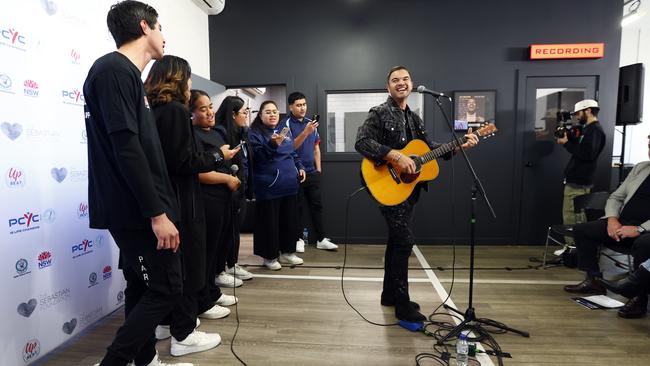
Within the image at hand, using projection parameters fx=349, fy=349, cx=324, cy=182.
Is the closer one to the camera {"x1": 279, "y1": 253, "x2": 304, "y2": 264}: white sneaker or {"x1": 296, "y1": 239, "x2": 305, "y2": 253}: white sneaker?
{"x1": 279, "y1": 253, "x2": 304, "y2": 264}: white sneaker

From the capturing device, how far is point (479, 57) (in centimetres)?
411

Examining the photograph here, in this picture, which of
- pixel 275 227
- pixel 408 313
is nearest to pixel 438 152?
pixel 408 313

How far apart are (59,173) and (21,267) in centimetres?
55

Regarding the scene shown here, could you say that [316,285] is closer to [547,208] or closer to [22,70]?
[22,70]

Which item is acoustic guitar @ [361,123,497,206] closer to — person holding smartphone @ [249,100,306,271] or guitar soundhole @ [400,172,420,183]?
guitar soundhole @ [400,172,420,183]

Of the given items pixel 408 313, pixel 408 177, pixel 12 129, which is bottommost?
pixel 408 313

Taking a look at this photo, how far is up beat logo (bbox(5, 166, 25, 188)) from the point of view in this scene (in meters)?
1.69

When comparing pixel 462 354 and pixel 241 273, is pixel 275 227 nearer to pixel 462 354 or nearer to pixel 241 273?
pixel 241 273

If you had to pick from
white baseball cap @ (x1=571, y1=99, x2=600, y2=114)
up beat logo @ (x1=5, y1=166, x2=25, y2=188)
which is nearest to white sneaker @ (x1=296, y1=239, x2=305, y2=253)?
up beat logo @ (x1=5, y1=166, x2=25, y2=188)

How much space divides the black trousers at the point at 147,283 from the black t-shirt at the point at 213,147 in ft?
2.57

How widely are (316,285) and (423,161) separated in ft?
4.66

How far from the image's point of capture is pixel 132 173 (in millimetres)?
1227

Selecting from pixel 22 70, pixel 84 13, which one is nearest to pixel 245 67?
pixel 84 13

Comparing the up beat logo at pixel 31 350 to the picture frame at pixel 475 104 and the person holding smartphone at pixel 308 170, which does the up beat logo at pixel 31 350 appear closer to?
the person holding smartphone at pixel 308 170
